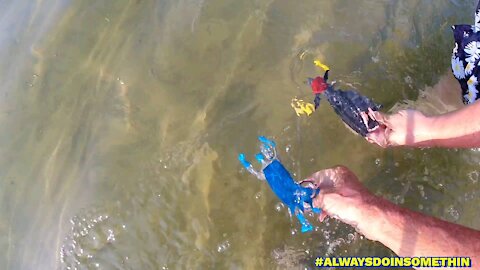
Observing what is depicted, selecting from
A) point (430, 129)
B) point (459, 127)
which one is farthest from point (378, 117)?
point (459, 127)

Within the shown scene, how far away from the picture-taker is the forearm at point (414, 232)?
178cm

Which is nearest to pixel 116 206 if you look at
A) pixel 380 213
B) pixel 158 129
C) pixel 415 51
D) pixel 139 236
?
pixel 139 236

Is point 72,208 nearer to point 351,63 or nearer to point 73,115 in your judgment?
point 73,115

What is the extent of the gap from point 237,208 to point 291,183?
56 centimetres

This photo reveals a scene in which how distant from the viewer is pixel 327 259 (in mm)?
2287

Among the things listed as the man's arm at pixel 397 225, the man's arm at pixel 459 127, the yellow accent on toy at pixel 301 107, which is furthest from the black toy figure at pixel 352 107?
the man's arm at pixel 397 225

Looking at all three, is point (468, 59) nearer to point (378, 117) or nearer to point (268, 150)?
point (378, 117)

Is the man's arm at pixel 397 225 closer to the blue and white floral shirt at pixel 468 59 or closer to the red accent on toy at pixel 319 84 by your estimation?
the red accent on toy at pixel 319 84

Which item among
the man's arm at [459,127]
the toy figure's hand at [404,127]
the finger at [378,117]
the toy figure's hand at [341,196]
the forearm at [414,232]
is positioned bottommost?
the forearm at [414,232]

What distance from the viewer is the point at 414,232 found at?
1.85 metres

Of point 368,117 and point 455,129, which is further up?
point 368,117

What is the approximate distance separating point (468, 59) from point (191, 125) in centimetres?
133

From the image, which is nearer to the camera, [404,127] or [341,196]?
[341,196]

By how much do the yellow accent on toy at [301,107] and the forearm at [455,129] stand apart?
0.54 meters
